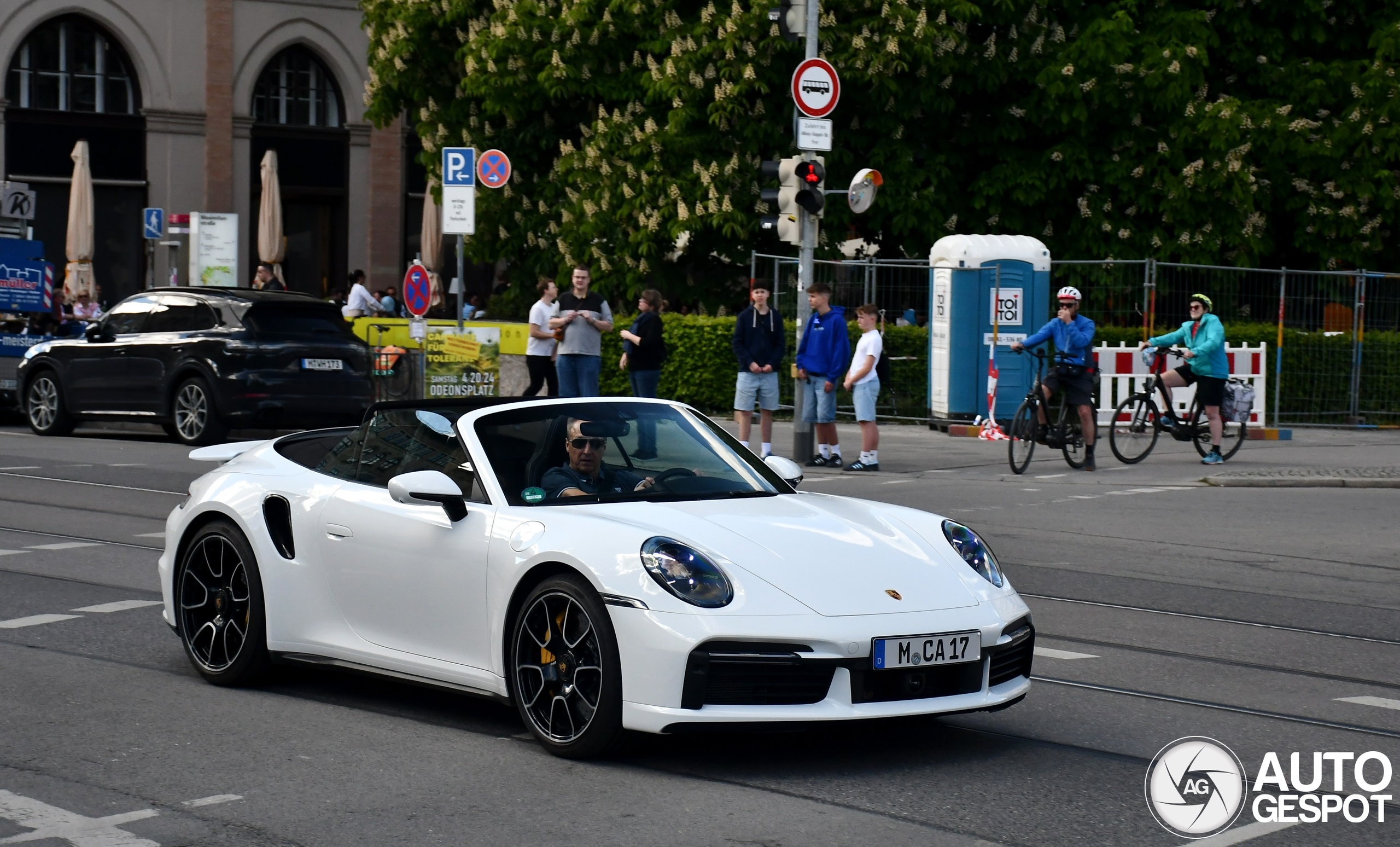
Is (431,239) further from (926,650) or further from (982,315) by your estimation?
(926,650)

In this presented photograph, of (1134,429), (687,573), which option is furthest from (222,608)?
(1134,429)

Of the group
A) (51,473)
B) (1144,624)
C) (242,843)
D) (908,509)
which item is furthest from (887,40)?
(242,843)

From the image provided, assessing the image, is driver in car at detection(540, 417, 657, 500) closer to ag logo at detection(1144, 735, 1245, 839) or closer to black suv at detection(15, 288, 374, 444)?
ag logo at detection(1144, 735, 1245, 839)

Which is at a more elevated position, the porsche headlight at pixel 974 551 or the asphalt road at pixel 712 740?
the porsche headlight at pixel 974 551

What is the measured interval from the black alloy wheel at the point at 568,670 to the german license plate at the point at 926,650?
0.81 metres

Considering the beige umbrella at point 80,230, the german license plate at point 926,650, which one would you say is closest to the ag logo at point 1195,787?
the german license plate at point 926,650

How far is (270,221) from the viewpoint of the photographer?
40438 millimetres

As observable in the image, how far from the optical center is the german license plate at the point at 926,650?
18.7 ft

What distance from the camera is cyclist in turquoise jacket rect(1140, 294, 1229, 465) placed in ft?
62.8

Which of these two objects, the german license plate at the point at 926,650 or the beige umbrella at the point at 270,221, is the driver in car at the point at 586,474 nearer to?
the german license plate at the point at 926,650

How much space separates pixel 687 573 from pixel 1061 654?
9.85 ft

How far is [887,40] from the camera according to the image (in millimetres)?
25844

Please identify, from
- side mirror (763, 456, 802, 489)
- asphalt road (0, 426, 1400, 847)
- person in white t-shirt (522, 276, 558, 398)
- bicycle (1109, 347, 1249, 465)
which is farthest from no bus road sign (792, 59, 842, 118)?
side mirror (763, 456, 802, 489)

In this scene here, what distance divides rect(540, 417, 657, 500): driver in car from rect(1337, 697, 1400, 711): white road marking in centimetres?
290
